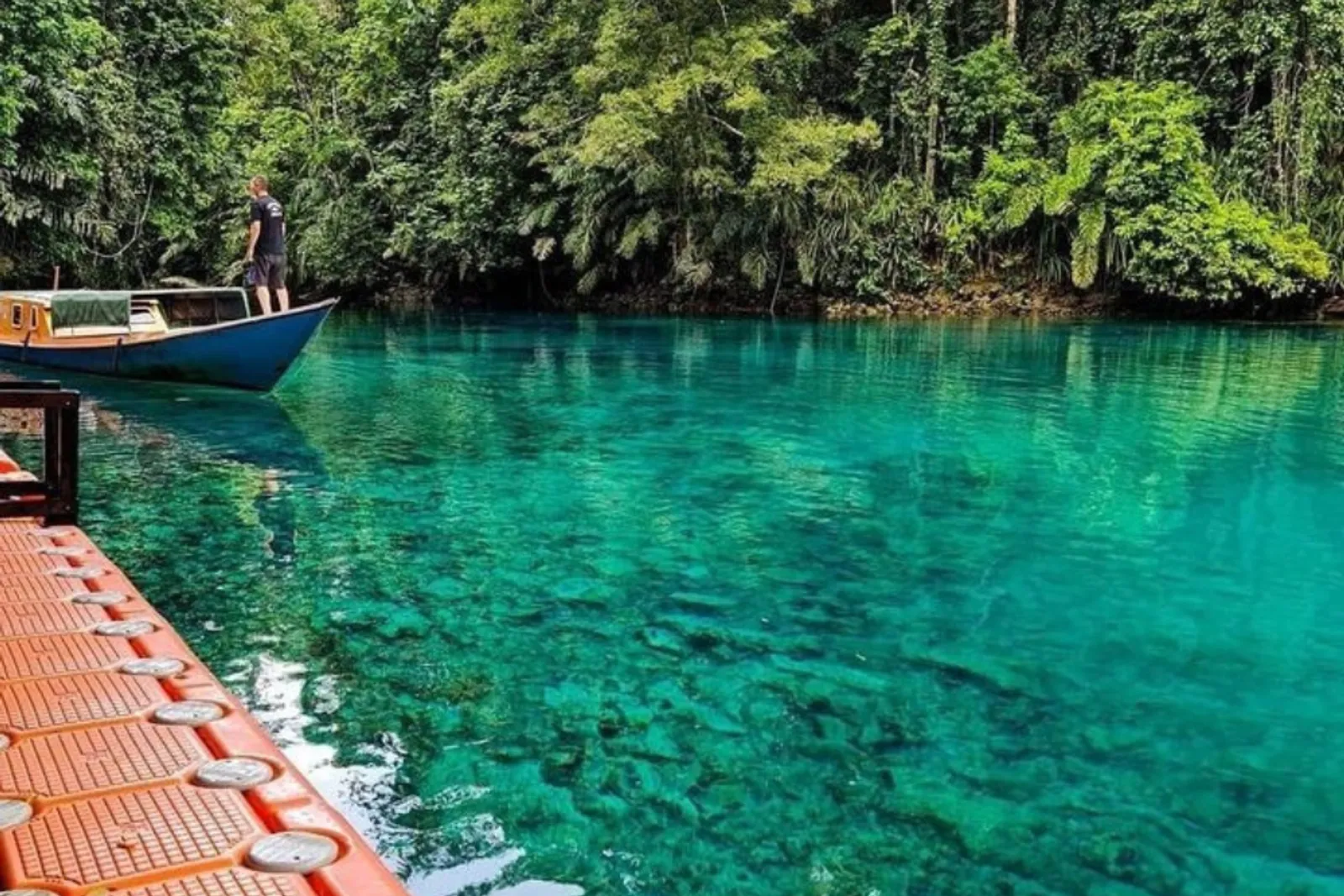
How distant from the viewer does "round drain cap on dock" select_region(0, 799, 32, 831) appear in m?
2.36

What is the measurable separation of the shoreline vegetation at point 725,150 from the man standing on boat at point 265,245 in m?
6.67

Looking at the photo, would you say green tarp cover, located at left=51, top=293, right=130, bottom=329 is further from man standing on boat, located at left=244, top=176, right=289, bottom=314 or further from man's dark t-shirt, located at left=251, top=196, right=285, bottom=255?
man's dark t-shirt, located at left=251, top=196, right=285, bottom=255

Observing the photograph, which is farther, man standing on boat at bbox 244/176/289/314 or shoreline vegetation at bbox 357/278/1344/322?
shoreline vegetation at bbox 357/278/1344/322

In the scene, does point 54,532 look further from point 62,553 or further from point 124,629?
point 124,629

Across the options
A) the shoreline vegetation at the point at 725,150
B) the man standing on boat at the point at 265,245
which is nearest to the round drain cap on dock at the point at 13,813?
the man standing on boat at the point at 265,245

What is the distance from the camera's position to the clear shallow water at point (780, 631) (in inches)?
141

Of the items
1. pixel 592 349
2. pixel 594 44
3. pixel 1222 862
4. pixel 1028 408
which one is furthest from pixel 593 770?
pixel 594 44

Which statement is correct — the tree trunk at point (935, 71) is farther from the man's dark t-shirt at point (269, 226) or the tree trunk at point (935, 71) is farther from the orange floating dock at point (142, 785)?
the orange floating dock at point (142, 785)

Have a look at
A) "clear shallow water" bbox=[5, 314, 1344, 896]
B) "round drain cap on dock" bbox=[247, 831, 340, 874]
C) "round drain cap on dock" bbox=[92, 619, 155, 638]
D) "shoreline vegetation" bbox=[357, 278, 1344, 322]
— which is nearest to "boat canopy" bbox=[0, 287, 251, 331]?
"clear shallow water" bbox=[5, 314, 1344, 896]

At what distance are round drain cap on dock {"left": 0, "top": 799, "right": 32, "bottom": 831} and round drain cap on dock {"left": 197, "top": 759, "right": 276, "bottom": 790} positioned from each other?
345 mm

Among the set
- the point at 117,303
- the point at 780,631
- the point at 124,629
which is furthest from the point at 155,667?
the point at 117,303

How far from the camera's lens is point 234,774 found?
2.66m

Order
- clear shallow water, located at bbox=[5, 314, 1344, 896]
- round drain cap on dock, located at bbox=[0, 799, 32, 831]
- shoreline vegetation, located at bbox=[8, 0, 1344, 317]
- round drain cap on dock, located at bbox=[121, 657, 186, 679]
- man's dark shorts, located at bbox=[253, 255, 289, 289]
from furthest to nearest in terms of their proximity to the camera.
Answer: shoreline vegetation, located at bbox=[8, 0, 1344, 317] < man's dark shorts, located at bbox=[253, 255, 289, 289] < clear shallow water, located at bbox=[5, 314, 1344, 896] < round drain cap on dock, located at bbox=[121, 657, 186, 679] < round drain cap on dock, located at bbox=[0, 799, 32, 831]

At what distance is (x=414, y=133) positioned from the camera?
104 ft
